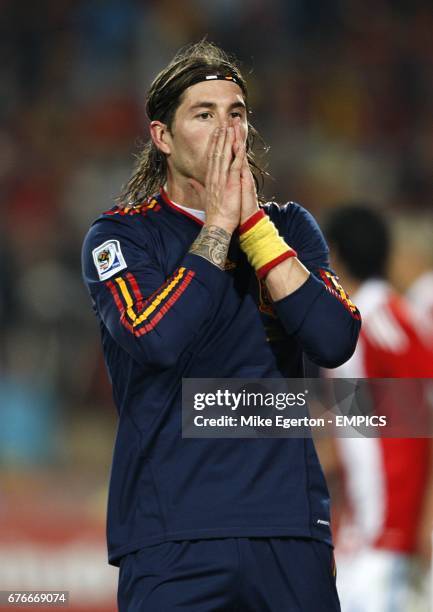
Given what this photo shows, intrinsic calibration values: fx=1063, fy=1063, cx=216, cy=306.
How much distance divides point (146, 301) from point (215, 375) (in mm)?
222

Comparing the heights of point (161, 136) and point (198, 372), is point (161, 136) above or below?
above

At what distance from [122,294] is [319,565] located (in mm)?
726

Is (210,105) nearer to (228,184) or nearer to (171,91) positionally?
(171,91)

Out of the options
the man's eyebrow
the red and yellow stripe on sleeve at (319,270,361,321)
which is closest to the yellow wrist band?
the red and yellow stripe on sleeve at (319,270,361,321)

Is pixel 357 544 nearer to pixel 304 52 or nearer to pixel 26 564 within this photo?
pixel 26 564

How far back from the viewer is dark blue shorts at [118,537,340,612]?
221cm

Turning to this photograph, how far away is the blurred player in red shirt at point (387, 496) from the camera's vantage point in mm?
4016

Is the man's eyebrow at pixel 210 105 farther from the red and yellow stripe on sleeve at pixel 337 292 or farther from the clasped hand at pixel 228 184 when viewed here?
the red and yellow stripe on sleeve at pixel 337 292

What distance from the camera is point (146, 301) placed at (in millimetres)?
2270

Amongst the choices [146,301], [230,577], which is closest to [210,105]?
[146,301]

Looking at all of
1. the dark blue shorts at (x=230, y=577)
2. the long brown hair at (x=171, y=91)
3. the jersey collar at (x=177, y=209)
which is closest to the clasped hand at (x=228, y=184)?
the jersey collar at (x=177, y=209)

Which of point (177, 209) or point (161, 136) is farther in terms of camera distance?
point (161, 136)

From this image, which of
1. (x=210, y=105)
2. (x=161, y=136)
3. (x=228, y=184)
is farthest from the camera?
(x=161, y=136)

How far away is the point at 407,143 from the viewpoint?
9344mm
